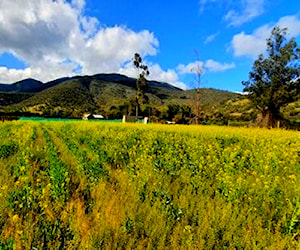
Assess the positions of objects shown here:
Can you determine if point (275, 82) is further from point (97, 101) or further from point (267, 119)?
point (97, 101)

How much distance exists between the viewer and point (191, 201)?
5.01 metres

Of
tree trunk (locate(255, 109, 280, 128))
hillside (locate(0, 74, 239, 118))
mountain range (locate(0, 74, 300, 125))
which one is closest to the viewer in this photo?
tree trunk (locate(255, 109, 280, 128))

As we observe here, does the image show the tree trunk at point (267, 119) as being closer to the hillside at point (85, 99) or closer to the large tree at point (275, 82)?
the large tree at point (275, 82)

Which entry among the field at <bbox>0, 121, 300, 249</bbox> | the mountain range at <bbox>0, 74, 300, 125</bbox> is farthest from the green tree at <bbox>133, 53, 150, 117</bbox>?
the field at <bbox>0, 121, 300, 249</bbox>

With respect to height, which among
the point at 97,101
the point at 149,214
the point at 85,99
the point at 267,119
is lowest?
the point at 149,214

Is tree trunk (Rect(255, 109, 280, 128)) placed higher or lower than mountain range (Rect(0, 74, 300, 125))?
lower

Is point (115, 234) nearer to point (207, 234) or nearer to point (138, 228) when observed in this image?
point (138, 228)

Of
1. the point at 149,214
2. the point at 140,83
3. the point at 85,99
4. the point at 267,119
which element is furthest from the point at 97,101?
the point at 149,214

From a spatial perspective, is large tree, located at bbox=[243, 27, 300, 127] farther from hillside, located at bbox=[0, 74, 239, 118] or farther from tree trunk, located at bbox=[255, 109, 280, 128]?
hillside, located at bbox=[0, 74, 239, 118]

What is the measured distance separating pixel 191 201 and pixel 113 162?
466 centimetres

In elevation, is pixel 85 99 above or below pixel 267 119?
above

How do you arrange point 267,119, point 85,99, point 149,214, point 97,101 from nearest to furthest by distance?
point 149,214 < point 267,119 < point 85,99 < point 97,101

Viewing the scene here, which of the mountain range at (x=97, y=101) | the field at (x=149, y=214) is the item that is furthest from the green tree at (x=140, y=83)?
the field at (x=149, y=214)

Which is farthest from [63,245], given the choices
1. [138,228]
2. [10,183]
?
[10,183]
